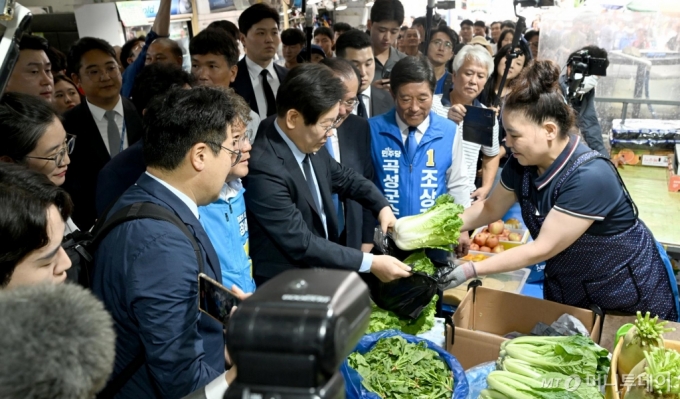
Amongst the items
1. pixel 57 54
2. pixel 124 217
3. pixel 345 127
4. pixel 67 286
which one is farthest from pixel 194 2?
pixel 67 286

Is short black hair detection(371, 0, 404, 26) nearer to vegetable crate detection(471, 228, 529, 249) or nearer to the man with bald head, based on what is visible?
the man with bald head

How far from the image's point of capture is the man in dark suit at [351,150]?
3.36 meters

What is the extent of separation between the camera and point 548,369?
1976 millimetres

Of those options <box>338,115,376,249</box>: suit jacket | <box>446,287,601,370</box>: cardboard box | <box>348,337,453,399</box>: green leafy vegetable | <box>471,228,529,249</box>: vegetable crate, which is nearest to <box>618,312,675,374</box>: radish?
<box>446,287,601,370</box>: cardboard box

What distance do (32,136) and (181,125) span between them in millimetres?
970

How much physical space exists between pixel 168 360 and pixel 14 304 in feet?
2.43

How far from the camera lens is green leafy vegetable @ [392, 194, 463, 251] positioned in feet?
8.49

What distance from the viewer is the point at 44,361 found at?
755 mm

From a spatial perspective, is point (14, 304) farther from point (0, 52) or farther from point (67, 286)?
point (0, 52)

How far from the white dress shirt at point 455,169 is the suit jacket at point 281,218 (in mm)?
1010

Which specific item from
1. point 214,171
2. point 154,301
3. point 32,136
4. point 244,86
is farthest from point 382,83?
point 154,301

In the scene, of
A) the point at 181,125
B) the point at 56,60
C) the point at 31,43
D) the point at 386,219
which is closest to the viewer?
the point at 181,125

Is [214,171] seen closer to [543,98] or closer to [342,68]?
[543,98]

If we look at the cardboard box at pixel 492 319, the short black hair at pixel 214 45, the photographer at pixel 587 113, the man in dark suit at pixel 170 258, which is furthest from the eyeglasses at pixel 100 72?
the photographer at pixel 587 113
